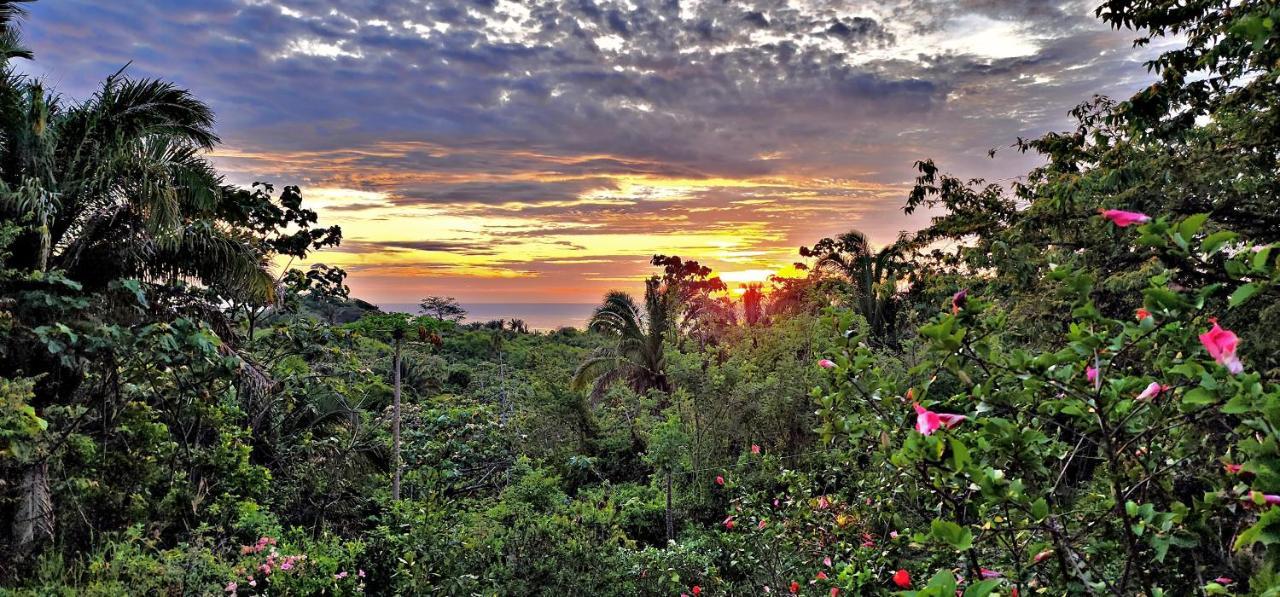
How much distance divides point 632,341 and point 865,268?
21.9 feet

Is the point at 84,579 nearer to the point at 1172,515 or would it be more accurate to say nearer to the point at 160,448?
the point at 160,448

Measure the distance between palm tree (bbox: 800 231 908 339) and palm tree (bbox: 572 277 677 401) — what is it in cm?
475

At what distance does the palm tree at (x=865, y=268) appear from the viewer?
15.9 meters

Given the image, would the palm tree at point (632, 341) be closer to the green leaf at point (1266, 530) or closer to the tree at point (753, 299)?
the tree at point (753, 299)

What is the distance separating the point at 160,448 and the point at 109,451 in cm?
45

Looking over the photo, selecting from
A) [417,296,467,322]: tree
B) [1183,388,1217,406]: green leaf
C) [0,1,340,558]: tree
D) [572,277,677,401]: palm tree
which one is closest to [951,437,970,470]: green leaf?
[1183,388,1217,406]: green leaf

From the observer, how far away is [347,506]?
8.16m

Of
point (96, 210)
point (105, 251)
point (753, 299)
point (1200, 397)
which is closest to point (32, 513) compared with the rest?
point (105, 251)

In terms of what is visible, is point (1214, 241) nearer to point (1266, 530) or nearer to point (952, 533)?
point (1266, 530)

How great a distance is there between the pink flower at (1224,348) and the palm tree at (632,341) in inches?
515

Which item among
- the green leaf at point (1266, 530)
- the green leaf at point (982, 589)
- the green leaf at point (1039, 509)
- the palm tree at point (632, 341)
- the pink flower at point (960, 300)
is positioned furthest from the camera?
the palm tree at point (632, 341)

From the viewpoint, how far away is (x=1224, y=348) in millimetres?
1308

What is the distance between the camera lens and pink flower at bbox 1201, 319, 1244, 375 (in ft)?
4.18

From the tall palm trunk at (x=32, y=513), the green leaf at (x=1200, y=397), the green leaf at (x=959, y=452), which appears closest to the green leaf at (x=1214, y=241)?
the green leaf at (x=1200, y=397)
